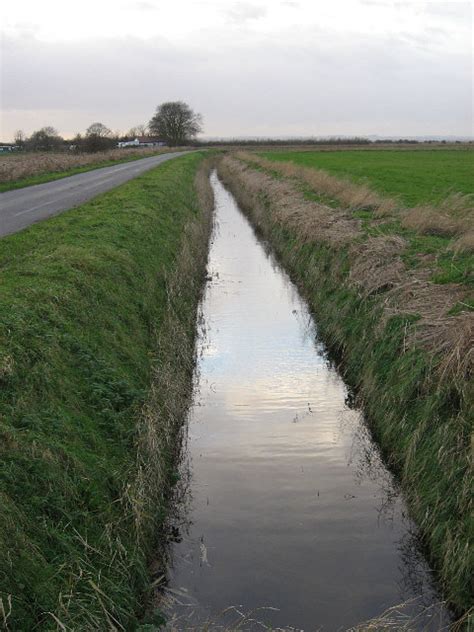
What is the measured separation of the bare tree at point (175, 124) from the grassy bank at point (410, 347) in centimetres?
11258

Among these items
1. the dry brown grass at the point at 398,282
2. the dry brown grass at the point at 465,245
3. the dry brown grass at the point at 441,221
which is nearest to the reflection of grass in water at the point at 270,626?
the dry brown grass at the point at 398,282

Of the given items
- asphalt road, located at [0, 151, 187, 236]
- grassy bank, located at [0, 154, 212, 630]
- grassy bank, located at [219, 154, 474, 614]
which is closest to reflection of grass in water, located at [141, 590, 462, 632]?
grassy bank, located at [219, 154, 474, 614]

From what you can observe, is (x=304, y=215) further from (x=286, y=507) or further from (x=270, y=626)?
(x=270, y=626)

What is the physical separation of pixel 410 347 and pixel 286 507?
3022 mm

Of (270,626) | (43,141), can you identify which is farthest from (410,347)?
(43,141)

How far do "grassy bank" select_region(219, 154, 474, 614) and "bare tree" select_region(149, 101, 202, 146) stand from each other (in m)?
113

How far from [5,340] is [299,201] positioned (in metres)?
17.4

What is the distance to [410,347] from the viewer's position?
28.1 feet

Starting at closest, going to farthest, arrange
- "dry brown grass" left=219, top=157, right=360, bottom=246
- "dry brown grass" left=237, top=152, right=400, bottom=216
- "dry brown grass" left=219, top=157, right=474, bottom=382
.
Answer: "dry brown grass" left=219, top=157, right=474, bottom=382 < "dry brown grass" left=219, top=157, right=360, bottom=246 < "dry brown grass" left=237, top=152, right=400, bottom=216

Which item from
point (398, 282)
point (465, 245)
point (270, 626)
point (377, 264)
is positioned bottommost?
point (270, 626)

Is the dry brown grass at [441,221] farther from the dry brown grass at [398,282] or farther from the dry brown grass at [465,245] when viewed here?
the dry brown grass at [465,245]

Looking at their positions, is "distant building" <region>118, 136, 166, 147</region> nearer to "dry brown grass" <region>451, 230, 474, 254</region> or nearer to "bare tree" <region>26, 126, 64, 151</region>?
"bare tree" <region>26, 126, 64, 151</region>

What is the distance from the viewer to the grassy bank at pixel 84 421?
4730 mm

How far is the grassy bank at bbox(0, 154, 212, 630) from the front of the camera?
473 centimetres
